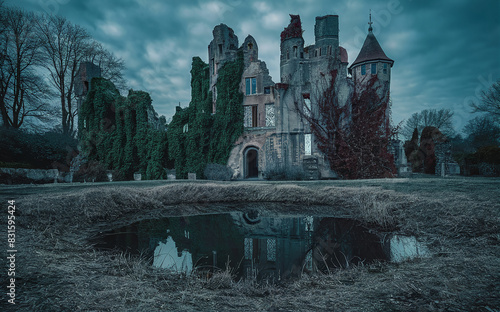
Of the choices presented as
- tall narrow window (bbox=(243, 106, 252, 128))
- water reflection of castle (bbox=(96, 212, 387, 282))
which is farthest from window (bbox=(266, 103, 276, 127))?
water reflection of castle (bbox=(96, 212, 387, 282))

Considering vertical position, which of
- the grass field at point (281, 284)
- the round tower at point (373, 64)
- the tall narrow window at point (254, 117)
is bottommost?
the grass field at point (281, 284)

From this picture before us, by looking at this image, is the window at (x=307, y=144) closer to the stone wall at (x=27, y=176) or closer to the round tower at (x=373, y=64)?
the round tower at (x=373, y=64)

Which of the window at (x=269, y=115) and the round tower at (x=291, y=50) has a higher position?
the round tower at (x=291, y=50)

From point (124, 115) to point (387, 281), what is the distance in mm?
22712

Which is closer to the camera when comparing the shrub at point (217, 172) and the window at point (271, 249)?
the window at point (271, 249)

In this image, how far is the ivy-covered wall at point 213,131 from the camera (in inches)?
704

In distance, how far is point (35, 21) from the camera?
16.6 m

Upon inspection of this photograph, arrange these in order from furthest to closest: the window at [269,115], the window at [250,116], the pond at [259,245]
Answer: the window at [269,115] → the window at [250,116] → the pond at [259,245]

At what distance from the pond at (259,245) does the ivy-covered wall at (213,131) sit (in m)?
12.0

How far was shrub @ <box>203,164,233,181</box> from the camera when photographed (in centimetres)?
1673

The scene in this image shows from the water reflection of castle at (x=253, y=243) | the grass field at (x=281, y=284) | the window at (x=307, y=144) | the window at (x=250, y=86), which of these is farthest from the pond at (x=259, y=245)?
the window at (x=250, y=86)

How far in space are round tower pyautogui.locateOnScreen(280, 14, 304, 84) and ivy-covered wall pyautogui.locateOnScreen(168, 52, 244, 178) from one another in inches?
140

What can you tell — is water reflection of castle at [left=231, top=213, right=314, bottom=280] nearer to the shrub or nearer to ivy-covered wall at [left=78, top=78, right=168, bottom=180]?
the shrub

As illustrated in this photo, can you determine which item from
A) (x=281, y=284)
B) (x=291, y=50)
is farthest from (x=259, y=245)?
(x=291, y=50)
